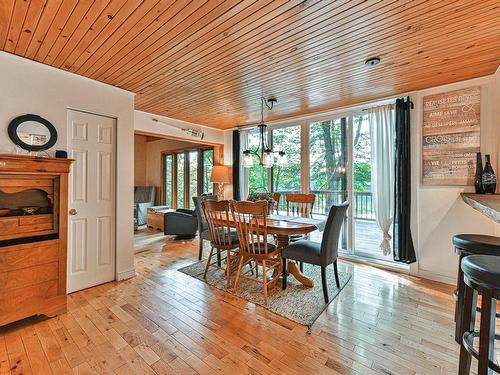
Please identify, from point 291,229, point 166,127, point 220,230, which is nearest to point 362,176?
→ point 291,229

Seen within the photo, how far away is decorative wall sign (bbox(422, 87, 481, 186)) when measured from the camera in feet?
9.68

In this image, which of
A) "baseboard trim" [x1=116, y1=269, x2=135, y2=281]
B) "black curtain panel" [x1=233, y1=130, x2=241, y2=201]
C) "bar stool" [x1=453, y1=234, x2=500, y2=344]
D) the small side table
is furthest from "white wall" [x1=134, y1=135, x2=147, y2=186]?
"bar stool" [x1=453, y1=234, x2=500, y2=344]

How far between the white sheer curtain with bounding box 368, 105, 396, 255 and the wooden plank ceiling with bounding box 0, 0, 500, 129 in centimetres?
40

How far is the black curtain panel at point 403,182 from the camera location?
11.0ft

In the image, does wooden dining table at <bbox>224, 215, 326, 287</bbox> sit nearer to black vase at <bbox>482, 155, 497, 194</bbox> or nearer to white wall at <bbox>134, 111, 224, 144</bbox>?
black vase at <bbox>482, 155, 497, 194</bbox>

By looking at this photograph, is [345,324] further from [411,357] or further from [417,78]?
[417,78]

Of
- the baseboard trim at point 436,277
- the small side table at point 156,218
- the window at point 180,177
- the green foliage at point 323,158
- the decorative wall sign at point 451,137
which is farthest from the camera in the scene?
the window at point 180,177

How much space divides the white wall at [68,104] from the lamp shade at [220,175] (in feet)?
7.50

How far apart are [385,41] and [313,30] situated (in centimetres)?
68

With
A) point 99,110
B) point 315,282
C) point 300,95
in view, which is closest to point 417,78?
point 300,95

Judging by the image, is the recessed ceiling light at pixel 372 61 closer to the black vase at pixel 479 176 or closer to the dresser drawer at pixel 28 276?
the black vase at pixel 479 176

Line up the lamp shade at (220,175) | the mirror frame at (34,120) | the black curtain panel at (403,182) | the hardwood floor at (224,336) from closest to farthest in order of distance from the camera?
the hardwood floor at (224,336) < the mirror frame at (34,120) < the black curtain panel at (403,182) < the lamp shade at (220,175)

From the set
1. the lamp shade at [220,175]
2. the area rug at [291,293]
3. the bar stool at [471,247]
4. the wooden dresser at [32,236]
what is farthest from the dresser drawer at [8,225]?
the bar stool at [471,247]

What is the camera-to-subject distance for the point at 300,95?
3.47 metres
